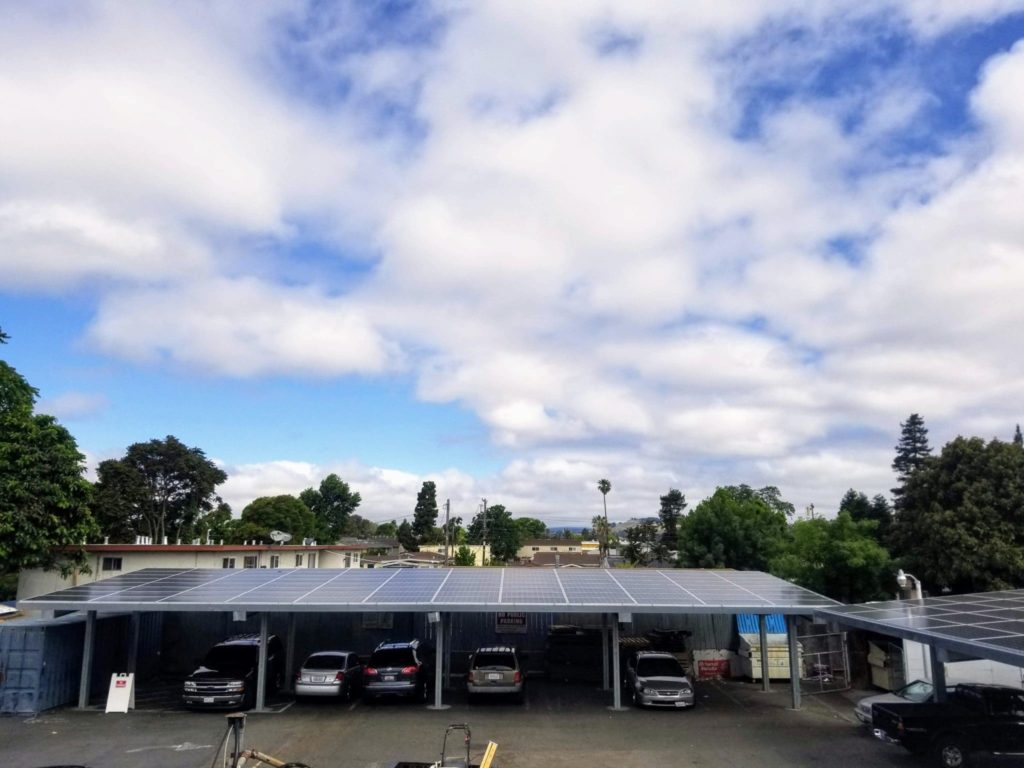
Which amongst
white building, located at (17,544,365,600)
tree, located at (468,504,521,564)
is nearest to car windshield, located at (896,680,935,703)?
white building, located at (17,544,365,600)

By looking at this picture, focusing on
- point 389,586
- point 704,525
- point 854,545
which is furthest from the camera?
point 704,525

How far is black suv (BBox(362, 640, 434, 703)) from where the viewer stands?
722 inches

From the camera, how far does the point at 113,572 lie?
32.5 meters

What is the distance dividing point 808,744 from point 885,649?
7.96m

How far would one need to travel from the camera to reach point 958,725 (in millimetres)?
13102

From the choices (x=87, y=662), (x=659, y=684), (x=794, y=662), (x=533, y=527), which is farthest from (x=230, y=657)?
(x=533, y=527)

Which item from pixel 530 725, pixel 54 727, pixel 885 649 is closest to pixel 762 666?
pixel 885 649

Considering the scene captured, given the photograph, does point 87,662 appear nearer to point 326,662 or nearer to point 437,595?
point 326,662

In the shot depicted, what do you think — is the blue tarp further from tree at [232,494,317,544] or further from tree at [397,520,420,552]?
tree at [397,520,420,552]

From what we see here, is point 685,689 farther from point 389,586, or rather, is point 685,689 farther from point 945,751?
point 389,586

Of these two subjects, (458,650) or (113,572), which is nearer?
(458,650)

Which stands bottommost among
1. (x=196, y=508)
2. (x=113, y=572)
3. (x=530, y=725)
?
(x=530, y=725)

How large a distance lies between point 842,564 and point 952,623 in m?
20.0

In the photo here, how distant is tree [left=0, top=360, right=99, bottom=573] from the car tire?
1070 inches
